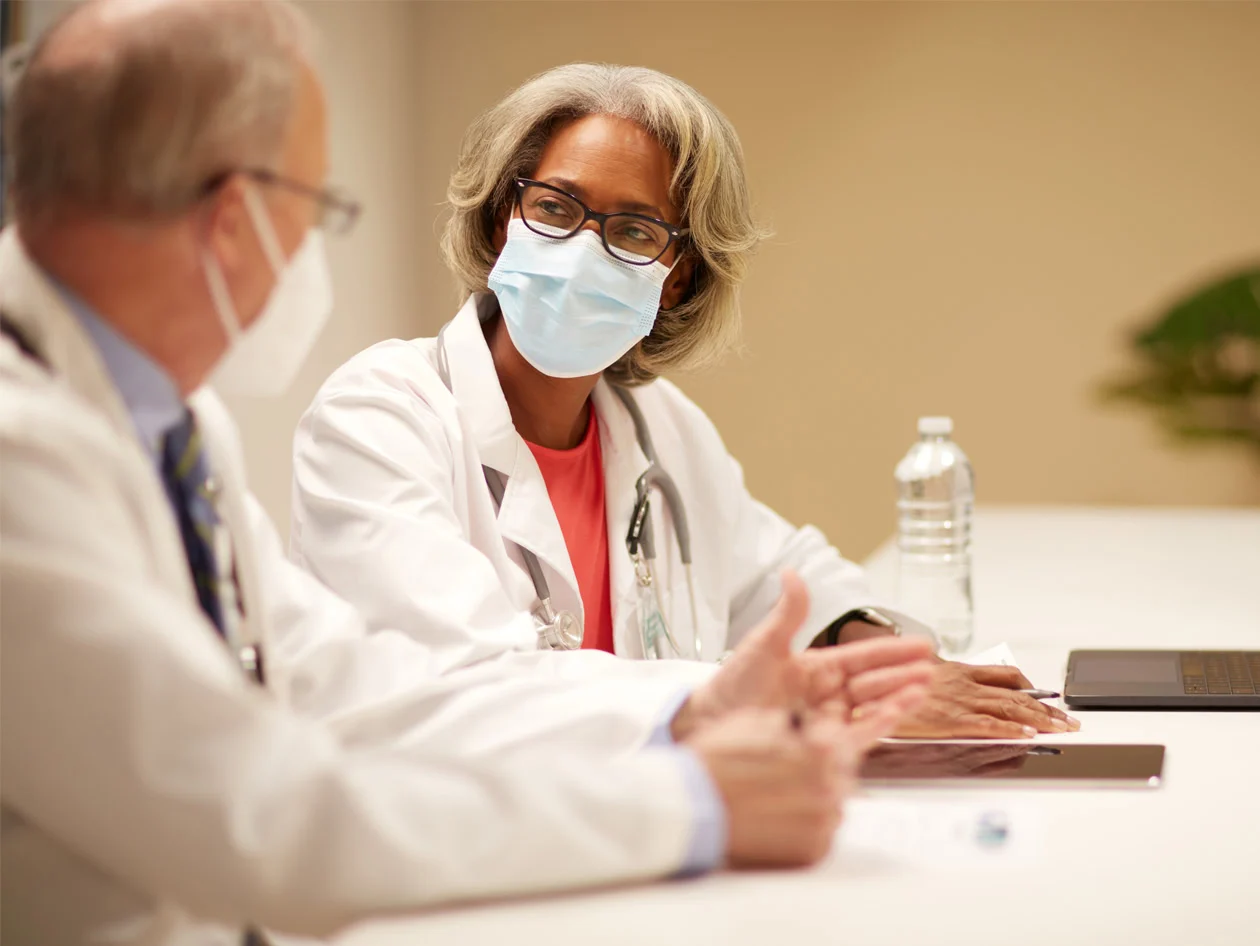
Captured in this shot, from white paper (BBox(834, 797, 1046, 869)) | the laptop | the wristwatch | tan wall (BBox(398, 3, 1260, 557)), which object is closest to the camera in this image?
white paper (BBox(834, 797, 1046, 869))

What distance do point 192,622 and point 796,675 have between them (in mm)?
547

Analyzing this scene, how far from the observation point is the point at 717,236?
201 cm

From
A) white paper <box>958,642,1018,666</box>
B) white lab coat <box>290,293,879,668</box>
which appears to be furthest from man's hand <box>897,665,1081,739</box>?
→ white lab coat <box>290,293,879,668</box>

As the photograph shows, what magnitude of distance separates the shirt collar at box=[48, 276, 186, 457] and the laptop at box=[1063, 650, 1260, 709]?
1.13 meters

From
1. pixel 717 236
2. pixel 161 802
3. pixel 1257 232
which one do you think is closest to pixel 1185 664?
pixel 717 236

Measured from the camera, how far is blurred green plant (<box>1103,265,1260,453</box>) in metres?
5.02

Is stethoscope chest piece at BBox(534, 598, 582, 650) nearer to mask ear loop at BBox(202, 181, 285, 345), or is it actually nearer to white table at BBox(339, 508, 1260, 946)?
white table at BBox(339, 508, 1260, 946)

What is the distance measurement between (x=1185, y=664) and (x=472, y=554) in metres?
0.99

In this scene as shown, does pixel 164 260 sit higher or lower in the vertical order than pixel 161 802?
higher

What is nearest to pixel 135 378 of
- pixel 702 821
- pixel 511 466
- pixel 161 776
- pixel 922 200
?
pixel 161 776

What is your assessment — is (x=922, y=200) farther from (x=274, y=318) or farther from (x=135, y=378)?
(x=135, y=378)

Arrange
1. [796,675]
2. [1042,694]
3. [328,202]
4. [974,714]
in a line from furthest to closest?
[1042,694] < [974,714] < [796,675] < [328,202]

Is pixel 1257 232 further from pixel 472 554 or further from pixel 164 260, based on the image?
pixel 164 260

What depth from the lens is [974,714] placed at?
1458 mm
